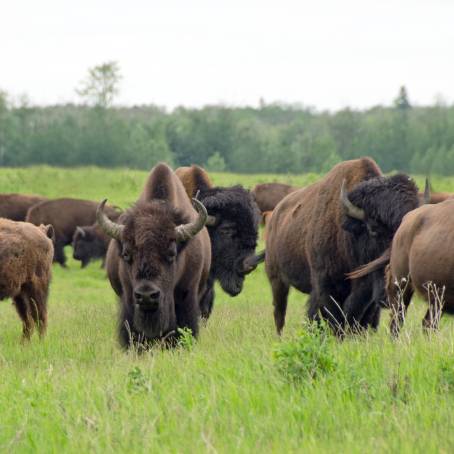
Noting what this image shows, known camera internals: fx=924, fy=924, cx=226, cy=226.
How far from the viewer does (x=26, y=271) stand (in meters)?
10.9

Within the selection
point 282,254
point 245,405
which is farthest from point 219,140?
point 245,405

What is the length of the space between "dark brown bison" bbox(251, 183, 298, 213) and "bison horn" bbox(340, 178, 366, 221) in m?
19.6

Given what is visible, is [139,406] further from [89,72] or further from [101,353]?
[89,72]

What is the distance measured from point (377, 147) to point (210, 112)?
2136 cm

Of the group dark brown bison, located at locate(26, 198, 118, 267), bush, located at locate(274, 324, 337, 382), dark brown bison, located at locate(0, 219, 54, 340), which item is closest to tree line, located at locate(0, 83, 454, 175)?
dark brown bison, located at locate(26, 198, 118, 267)

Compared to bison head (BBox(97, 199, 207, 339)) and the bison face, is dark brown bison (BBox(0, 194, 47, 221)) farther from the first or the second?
the bison face

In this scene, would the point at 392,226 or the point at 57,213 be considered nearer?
the point at 392,226

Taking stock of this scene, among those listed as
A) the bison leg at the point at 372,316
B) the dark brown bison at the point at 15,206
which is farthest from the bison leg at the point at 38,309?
the dark brown bison at the point at 15,206

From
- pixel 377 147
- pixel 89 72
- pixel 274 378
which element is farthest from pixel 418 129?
pixel 274 378

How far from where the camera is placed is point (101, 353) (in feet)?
29.0

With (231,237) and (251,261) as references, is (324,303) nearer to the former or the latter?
(251,261)

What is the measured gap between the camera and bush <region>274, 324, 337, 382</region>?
5.32m

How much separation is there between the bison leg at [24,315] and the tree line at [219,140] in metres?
38.6

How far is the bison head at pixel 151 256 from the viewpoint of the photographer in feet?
26.4
